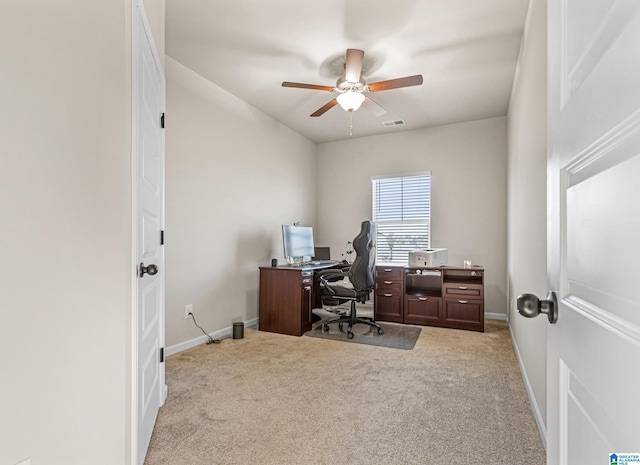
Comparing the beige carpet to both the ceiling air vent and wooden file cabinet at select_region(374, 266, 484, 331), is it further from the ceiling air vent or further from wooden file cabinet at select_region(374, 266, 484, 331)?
the ceiling air vent

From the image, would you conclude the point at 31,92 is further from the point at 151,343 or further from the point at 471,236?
the point at 471,236

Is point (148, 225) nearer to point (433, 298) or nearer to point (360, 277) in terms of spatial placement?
point (360, 277)

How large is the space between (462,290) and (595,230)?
13.2 feet

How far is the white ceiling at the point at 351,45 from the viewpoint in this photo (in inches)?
104

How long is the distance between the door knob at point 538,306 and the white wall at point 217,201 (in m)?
3.17

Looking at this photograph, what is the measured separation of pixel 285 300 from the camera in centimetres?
418

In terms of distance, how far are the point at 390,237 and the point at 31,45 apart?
5188mm

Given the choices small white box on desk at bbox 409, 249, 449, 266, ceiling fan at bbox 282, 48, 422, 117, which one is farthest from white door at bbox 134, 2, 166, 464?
small white box on desk at bbox 409, 249, 449, 266

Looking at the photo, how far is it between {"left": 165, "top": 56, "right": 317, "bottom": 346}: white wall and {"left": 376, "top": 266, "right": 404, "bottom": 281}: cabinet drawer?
1.43 metres

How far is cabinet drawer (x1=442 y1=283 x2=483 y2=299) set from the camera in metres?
4.27

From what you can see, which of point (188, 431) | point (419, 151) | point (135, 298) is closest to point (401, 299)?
point (419, 151)

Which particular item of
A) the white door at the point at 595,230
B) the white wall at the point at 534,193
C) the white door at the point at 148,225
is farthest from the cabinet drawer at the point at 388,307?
the white door at the point at 595,230

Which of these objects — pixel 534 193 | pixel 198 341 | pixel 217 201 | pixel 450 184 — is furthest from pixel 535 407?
pixel 450 184

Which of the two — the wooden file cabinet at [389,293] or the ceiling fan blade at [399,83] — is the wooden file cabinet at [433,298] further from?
the ceiling fan blade at [399,83]
